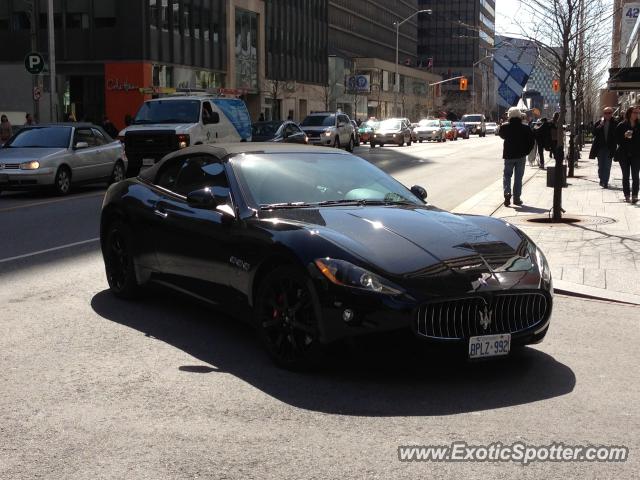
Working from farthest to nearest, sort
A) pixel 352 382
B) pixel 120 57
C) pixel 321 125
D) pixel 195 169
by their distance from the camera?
pixel 120 57
pixel 321 125
pixel 195 169
pixel 352 382

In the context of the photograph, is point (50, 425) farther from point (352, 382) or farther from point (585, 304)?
point (585, 304)

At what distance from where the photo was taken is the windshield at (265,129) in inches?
1297

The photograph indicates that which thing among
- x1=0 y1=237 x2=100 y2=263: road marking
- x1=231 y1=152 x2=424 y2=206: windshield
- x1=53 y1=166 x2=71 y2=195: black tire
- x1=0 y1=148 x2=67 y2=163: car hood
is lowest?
x1=0 y1=237 x2=100 y2=263: road marking

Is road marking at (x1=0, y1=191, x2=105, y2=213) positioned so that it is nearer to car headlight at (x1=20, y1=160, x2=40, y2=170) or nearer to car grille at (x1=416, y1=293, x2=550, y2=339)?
car headlight at (x1=20, y1=160, x2=40, y2=170)

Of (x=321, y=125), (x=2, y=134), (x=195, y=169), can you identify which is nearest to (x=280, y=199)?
(x=195, y=169)

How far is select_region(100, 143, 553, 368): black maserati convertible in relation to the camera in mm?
5500

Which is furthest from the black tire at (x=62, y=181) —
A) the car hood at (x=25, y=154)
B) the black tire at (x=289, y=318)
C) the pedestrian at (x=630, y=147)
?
the black tire at (x=289, y=318)

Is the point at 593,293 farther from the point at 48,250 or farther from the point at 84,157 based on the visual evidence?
the point at 84,157

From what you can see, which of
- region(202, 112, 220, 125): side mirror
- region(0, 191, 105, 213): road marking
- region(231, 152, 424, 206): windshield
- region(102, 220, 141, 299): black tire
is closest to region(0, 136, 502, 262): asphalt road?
region(0, 191, 105, 213): road marking

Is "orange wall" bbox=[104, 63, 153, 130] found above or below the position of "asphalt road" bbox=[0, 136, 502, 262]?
above

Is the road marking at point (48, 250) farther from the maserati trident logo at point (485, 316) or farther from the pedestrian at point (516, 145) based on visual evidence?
the pedestrian at point (516, 145)

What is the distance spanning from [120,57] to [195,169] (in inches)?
1809

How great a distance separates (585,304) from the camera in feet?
27.6

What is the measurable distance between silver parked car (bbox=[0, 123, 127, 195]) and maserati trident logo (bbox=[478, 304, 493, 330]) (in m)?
15.4
